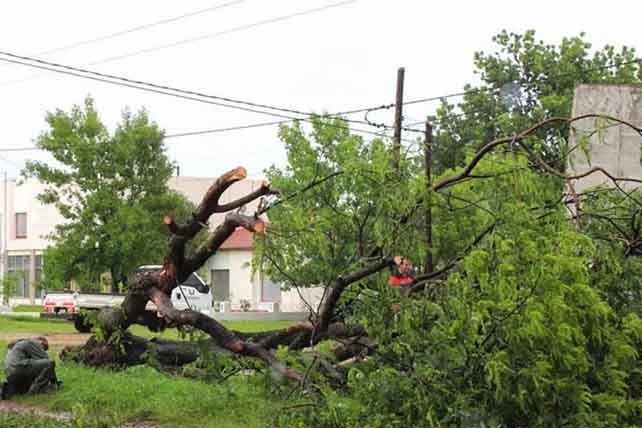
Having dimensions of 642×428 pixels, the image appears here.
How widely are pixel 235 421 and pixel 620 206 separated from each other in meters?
5.42

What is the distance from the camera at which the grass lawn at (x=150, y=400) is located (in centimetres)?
1130

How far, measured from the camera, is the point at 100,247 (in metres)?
35.8

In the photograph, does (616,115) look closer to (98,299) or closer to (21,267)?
(98,299)

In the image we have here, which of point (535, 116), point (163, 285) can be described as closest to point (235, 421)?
point (163, 285)

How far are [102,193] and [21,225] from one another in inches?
892

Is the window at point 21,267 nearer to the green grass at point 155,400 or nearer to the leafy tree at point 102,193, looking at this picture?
the leafy tree at point 102,193

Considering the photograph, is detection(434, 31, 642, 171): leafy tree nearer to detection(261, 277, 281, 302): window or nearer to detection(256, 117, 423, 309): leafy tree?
detection(261, 277, 281, 302): window

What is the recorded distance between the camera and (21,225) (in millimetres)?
55969

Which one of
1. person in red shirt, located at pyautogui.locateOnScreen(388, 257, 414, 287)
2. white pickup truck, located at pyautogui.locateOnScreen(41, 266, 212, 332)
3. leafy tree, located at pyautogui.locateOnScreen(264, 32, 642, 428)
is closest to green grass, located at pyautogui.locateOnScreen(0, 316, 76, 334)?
white pickup truck, located at pyautogui.locateOnScreen(41, 266, 212, 332)

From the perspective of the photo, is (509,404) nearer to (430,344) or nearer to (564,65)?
(430,344)

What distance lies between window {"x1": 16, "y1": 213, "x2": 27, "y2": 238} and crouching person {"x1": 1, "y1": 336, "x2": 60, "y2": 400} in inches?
1717

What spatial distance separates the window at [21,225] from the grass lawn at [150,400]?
142 feet

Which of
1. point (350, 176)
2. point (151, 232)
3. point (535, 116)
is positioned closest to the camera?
point (350, 176)

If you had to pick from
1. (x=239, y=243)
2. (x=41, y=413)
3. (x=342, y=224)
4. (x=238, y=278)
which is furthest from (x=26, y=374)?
(x=239, y=243)
